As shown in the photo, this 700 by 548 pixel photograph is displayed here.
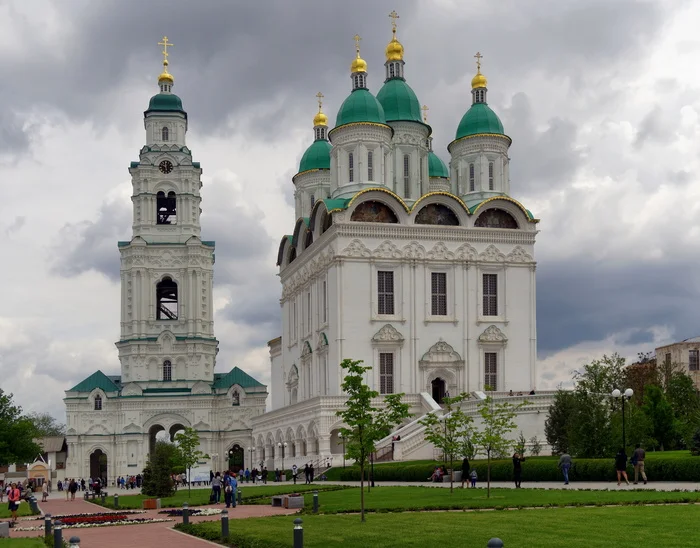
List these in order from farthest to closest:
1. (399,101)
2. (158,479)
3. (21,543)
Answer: (399,101)
(158,479)
(21,543)

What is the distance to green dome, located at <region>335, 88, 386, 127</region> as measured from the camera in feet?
228

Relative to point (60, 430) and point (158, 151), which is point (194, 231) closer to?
point (158, 151)

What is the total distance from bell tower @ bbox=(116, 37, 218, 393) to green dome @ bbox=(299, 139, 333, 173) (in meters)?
14.8

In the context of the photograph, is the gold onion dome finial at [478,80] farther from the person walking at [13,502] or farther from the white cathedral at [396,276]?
the person walking at [13,502]

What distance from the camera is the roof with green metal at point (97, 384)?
9056 cm

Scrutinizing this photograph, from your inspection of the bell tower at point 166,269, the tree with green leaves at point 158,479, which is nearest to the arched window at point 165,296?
the bell tower at point 166,269

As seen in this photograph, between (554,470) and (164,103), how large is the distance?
6766 centimetres

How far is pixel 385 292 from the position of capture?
66812 mm

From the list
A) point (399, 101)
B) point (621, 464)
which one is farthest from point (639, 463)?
point (399, 101)

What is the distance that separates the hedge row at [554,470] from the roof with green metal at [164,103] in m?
55.0

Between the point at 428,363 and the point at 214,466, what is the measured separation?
30393 mm

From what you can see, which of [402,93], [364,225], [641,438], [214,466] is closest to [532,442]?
[641,438]

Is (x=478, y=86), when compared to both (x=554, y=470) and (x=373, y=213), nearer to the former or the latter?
(x=373, y=213)

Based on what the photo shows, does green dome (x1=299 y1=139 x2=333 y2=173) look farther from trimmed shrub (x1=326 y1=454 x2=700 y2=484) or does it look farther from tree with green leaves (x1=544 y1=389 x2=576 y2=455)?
tree with green leaves (x1=544 y1=389 x2=576 y2=455)
